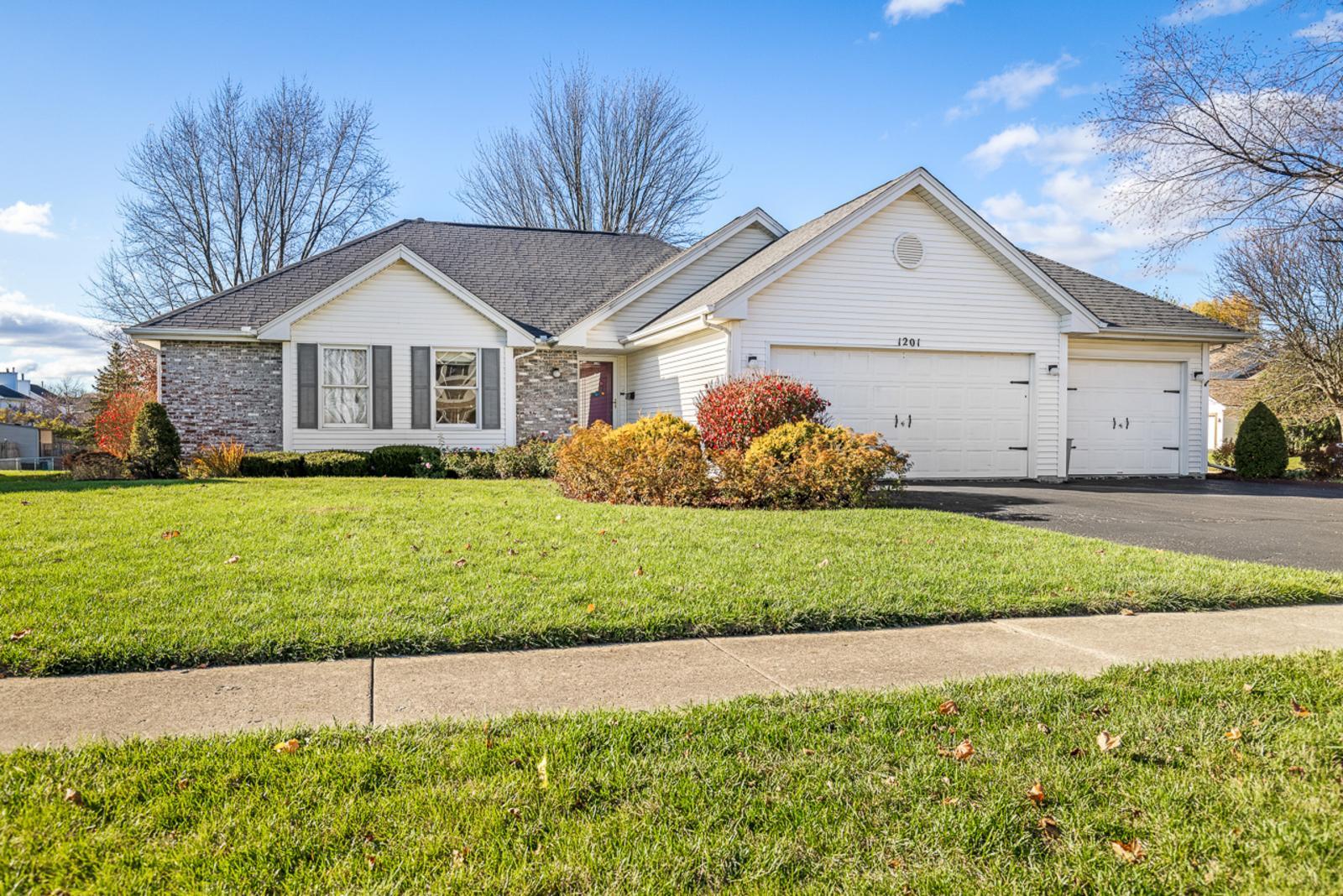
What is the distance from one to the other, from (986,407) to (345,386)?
1278 cm

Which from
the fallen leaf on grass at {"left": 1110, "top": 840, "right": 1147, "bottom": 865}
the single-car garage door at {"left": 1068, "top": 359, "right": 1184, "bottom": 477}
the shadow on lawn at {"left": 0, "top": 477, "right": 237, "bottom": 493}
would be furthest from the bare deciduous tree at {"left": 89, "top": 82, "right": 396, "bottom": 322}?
the fallen leaf on grass at {"left": 1110, "top": 840, "right": 1147, "bottom": 865}

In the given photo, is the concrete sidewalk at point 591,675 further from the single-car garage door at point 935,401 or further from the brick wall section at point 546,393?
the brick wall section at point 546,393

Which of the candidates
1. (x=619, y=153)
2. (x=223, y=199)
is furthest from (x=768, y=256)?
(x=223, y=199)

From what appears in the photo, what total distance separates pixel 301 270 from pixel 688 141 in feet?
60.7

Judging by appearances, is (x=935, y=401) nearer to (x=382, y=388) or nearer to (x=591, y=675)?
(x=382, y=388)

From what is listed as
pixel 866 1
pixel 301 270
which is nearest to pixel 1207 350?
pixel 866 1

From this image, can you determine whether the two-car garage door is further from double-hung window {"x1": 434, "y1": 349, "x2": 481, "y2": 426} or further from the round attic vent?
double-hung window {"x1": 434, "y1": 349, "x2": 481, "y2": 426}

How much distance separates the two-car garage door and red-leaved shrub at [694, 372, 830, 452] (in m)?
2.73

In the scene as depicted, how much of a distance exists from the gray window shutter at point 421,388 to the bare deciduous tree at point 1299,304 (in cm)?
2248

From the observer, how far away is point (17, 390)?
67562mm

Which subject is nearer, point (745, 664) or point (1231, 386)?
point (745, 664)

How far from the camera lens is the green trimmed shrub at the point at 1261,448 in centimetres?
1875

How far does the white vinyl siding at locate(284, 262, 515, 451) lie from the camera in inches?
666

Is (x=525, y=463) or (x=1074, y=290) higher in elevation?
(x=1074, y=290)
